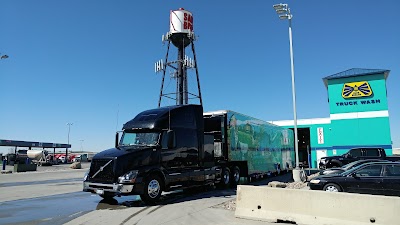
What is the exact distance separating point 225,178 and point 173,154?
400cm

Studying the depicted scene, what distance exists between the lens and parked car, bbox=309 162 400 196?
1048cm

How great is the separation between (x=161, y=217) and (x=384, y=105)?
2999cm

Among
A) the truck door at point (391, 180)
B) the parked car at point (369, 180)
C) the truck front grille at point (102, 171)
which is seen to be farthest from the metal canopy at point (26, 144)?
the truck door at point (391, 180)

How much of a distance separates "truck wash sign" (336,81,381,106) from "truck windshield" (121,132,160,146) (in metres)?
27.4

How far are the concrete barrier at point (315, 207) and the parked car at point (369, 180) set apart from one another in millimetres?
4565

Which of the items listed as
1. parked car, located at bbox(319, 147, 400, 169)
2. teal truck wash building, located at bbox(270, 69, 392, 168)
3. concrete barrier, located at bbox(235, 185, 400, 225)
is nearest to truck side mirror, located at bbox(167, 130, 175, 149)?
concrete barrier, located at bbox(235, 185, 400, 225)

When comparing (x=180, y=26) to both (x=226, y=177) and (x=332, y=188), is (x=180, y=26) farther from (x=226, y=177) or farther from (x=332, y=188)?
(x=332, y=188)

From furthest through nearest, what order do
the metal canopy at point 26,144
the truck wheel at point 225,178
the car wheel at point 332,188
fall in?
the metal canopy at point 26,144
the truck wheel at point 225,178
the car wheel at point 332,188

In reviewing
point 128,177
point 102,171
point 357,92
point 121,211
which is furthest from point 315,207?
point 357,92

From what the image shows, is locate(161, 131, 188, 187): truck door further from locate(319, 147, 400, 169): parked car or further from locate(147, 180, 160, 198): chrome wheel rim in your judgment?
locate(319, 147, 400, 169): parked car

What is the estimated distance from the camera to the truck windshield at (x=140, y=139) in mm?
11094

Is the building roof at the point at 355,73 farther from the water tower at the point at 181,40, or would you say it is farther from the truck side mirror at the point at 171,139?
the truck side mirror at the point at 171,139

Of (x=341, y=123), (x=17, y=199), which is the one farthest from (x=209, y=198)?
(x=341, y=123)

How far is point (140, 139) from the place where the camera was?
1128 cm
